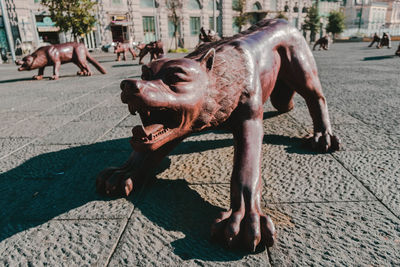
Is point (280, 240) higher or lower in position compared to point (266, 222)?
lower

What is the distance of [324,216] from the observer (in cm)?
166

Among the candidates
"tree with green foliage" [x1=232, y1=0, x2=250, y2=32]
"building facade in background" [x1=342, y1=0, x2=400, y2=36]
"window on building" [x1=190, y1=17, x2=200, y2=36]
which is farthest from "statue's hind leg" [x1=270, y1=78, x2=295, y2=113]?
"building facade in background" [x1=342, y1=0, x2=400, y2=36]

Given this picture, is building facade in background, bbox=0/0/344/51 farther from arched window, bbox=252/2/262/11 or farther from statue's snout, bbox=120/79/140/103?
statue's snout, bbox=120/79/140/103

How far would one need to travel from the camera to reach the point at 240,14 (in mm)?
29766

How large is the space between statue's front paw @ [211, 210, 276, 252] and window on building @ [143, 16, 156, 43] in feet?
92.6

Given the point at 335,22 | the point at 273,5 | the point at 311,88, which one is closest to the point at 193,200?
the point at 311,88

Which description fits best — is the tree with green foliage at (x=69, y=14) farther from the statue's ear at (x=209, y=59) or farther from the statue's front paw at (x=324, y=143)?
the statue's ear at (x=209, y=59)

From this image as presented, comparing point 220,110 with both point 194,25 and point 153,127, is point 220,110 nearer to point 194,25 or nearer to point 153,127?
point 153,127

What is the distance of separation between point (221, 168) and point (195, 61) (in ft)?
3.07

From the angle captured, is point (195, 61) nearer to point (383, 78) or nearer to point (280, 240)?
point (280, 240)

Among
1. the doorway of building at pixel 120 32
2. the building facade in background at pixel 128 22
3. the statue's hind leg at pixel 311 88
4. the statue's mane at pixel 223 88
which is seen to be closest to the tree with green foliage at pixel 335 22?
the building facade in background at pixel 128 22

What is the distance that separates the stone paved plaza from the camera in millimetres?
1406

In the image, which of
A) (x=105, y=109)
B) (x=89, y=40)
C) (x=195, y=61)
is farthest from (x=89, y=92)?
(x=89, y=40)

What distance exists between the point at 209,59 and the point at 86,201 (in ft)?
3.79
